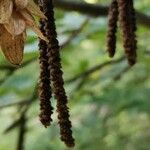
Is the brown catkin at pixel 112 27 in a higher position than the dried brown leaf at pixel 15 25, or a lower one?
lower

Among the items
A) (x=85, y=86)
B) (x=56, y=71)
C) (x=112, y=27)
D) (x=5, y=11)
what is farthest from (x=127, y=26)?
(x=85, y=86)

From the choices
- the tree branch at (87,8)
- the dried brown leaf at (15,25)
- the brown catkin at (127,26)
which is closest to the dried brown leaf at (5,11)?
the dried brown leaf at (15,25)

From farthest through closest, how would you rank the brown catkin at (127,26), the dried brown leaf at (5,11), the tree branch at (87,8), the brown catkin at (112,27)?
1. the tree branch at (87,8)
2. the brown catkin at (112,27)
3. the brown catkin at (127,26)
4. the dried brown leaf at (5,11)

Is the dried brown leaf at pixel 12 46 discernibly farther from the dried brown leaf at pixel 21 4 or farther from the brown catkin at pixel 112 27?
the brown catkin at pixel 112 27

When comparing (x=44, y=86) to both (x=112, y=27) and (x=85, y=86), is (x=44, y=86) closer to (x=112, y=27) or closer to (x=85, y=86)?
(x=112, y=27)

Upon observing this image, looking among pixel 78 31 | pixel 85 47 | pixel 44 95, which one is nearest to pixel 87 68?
pixel 78 31

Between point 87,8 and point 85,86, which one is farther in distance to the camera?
point 85,86

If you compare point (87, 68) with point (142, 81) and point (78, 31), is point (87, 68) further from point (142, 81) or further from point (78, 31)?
point (142, 81)
